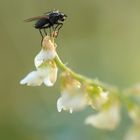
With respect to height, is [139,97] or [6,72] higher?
[6,72]

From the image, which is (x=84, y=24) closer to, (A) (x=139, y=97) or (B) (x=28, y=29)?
(B) (x=28, y=29)

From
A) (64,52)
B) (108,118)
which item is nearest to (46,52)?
(108,118)

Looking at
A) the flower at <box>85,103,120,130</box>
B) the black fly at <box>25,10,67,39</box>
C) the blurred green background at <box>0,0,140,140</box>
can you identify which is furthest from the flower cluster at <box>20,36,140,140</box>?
the blurred green background at <box>0,0,140,140</box>

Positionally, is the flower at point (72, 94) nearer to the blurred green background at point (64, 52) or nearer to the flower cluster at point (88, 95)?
the flower cluster at point (88, 95)

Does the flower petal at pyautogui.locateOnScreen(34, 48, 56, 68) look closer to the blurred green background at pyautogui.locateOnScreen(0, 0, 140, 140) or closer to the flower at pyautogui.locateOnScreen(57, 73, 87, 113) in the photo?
the flower at pyautogui.locateOnScreen(57, 73, 87, 113)

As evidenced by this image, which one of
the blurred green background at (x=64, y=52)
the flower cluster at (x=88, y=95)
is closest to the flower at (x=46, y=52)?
the flower cluster at (x=88, y=95)

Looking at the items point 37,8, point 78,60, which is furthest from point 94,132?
point 37,8

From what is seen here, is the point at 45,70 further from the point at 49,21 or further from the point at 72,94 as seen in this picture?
the point at 49,21
